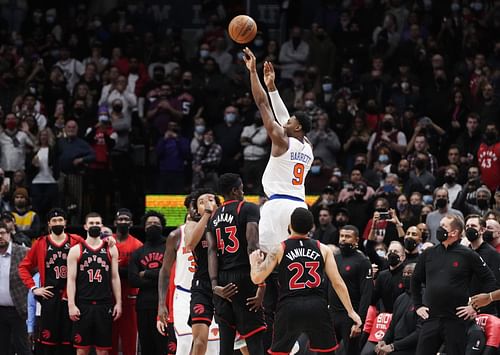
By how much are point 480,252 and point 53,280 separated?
18.4ft

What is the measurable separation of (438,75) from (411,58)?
113 cm

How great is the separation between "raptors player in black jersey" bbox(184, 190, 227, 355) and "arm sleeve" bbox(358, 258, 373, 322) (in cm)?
318

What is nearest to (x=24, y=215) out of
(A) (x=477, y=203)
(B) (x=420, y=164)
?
(B) (x=420, y=164)

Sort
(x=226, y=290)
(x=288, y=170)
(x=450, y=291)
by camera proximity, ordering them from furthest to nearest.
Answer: (x=450, y=291)
(x=288, y=170)
(x=226, y=290)

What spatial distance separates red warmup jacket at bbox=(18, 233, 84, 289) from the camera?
1594 centimetres

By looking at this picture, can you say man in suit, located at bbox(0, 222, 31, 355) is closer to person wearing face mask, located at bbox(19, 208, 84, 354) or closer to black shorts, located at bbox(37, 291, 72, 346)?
person wearing face mask, located at bbox(19, 208, 84, 354)

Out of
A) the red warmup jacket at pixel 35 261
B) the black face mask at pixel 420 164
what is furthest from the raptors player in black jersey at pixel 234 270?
the black face mask at pixel 420 164

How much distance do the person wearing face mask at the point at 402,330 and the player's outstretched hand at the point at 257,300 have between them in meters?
3.24

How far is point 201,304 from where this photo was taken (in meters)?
12.3

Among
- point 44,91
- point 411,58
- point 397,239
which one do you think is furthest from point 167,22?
point 397,239

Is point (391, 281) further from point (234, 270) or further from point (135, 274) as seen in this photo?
point (234, 270)

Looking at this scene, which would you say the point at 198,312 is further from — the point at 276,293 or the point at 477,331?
the point at 477,331

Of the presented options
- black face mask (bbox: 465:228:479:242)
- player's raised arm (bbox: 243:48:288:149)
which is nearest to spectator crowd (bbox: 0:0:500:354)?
black face mask (bbox: 465:228:479:242)

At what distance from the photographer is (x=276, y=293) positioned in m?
12.9
